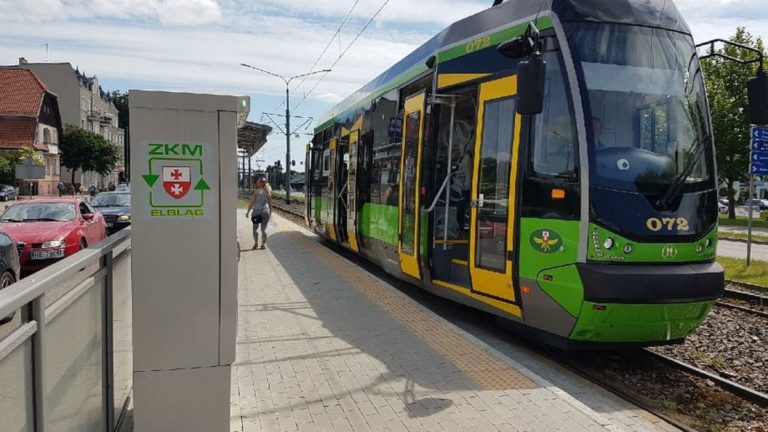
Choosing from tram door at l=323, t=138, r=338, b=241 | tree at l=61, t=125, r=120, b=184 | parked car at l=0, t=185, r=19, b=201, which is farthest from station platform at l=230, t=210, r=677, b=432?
tree at l=61, t=125, r=120, b=184

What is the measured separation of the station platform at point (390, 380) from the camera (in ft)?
14.5

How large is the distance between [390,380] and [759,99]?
4.74 m

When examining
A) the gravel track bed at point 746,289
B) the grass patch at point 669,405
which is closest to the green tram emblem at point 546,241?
the grass patch at point 669,405

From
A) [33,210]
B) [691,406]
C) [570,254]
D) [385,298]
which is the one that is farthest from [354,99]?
[691,406]

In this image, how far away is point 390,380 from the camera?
17.3 feet

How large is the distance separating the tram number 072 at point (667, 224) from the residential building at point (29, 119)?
196ft

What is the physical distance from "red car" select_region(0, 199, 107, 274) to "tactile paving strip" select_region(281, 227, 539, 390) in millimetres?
5434

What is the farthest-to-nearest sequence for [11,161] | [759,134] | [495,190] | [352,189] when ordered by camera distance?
[11,161], [759,134], [352,189], [495,190]

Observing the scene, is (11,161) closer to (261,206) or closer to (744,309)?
(261,206)

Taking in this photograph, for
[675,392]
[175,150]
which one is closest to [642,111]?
[675,392]

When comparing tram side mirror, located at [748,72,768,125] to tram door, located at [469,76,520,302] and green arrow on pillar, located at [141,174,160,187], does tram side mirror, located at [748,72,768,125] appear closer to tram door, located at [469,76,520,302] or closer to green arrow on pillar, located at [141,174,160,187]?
tram door, located at [469,76,520,302]

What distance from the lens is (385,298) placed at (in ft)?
28.4

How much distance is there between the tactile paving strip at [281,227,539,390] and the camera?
17.1 feet

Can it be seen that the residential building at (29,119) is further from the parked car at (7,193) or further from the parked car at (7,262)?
the parked car at (7,262)
